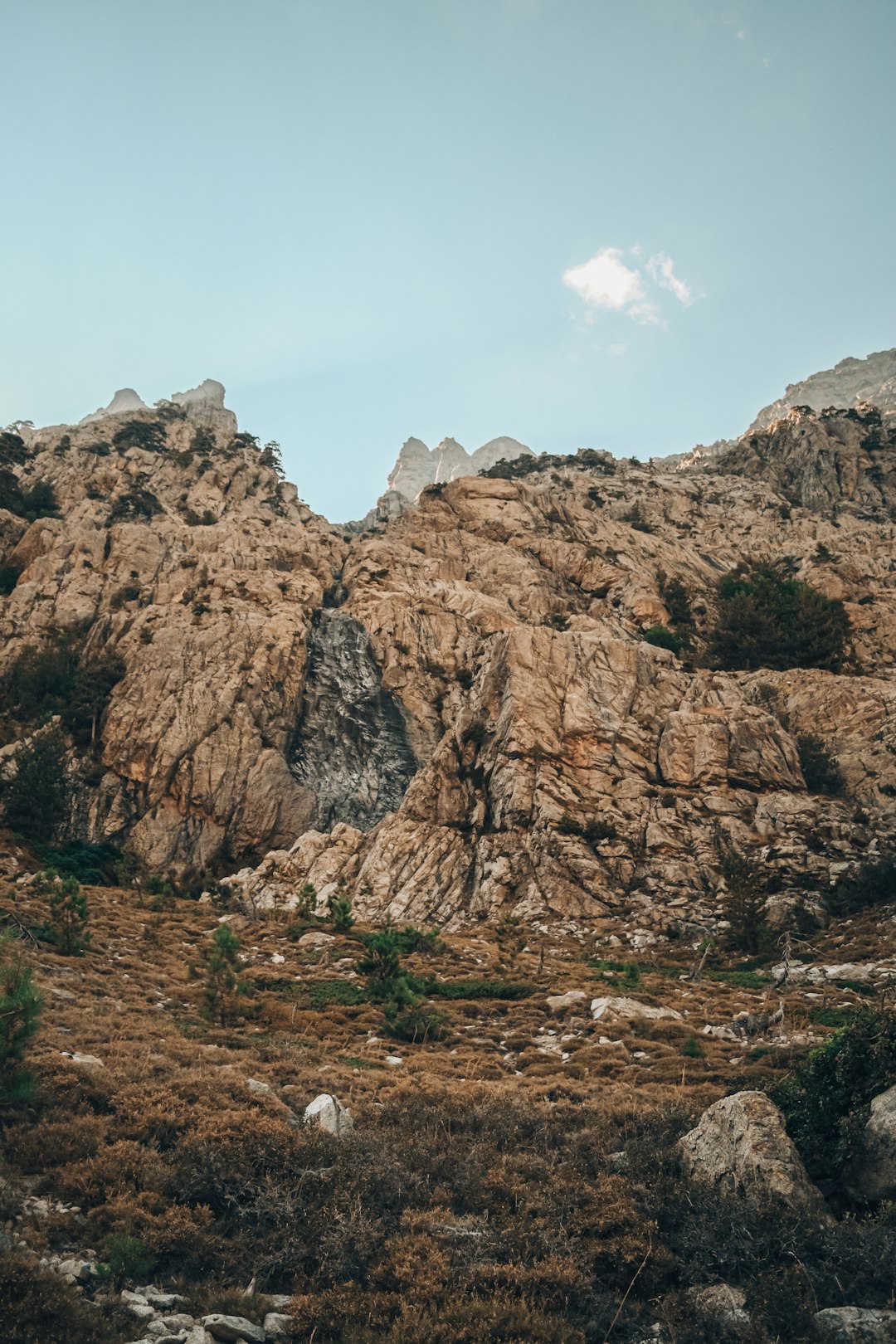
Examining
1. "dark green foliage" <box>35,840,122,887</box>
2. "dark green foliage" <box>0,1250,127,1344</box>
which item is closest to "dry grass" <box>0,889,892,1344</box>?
"dark green foliage" <box>0,1250,127,1344</box>

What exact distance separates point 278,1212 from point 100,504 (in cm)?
6611

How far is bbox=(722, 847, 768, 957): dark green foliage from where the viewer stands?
2797 cm

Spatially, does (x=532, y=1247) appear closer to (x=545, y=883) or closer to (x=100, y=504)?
(x=545, y=883)

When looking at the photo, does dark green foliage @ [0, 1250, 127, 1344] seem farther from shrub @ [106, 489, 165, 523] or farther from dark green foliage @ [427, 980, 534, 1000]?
shrub @ [106, 489, 165, 523]

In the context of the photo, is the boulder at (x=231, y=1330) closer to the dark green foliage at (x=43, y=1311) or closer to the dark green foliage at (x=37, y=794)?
the dark green foliage at (x=43, y=1311)

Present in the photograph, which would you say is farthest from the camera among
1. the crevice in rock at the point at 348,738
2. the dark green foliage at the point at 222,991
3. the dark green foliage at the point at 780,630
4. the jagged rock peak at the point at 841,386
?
the jagged rock peak at the point at 841,386

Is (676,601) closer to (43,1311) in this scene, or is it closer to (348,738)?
(348,738)

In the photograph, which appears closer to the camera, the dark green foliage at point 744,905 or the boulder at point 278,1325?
the boulder at point 278,1325

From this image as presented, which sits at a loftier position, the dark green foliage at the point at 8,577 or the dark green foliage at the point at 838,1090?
the dark green foliage at the point at 8,577

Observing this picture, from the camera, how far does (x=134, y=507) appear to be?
6662 centimetres

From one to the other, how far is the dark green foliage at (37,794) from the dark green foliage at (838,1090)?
123 feet

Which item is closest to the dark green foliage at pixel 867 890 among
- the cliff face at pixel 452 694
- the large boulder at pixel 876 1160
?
the cliff face at pixel 452 694

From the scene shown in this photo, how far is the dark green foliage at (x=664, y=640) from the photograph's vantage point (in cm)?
5519

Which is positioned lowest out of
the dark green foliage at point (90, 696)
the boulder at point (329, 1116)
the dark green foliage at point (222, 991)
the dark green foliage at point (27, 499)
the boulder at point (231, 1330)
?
the dark green foliage at point (222, 991)
